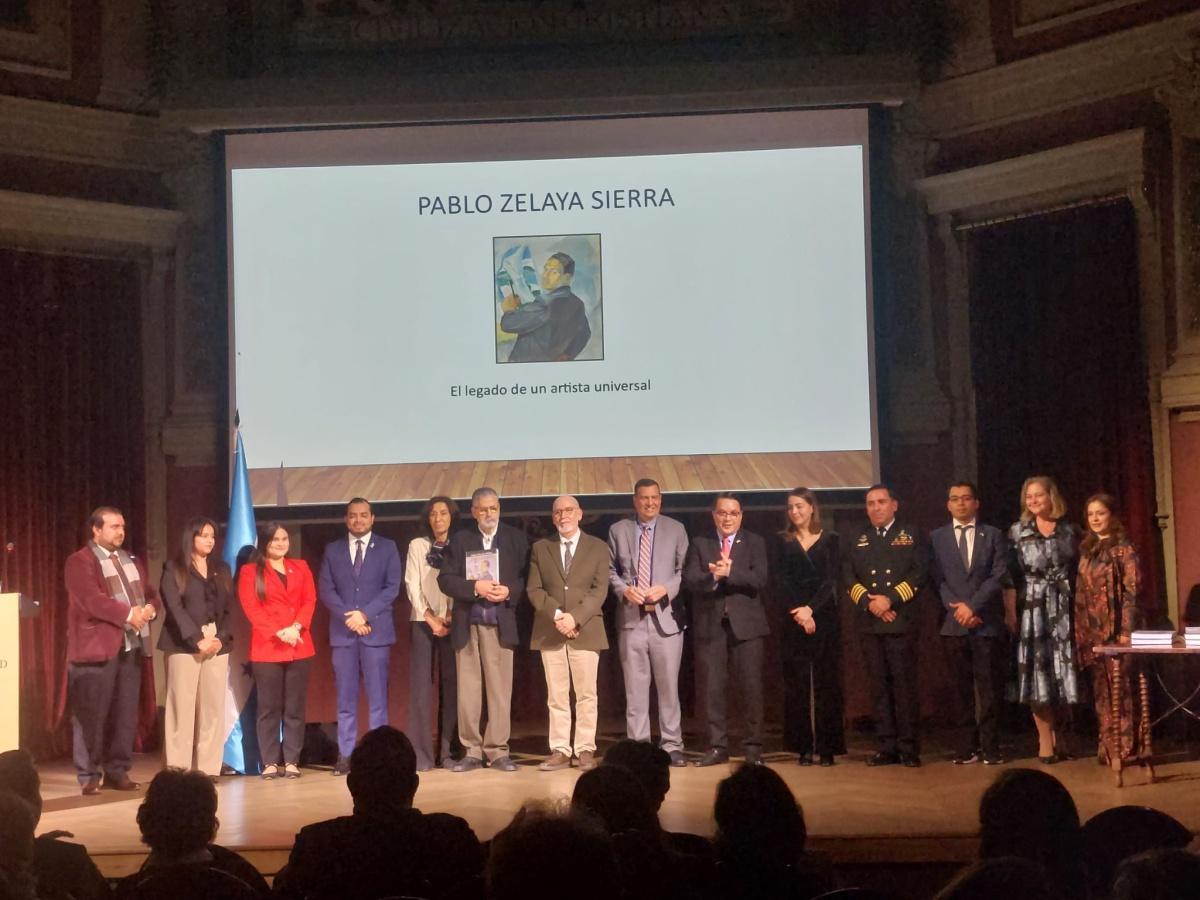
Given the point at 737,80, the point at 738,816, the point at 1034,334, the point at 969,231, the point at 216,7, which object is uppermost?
the point at 216,7

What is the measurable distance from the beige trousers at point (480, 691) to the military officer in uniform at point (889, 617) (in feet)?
5.74

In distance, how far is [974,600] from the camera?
21.2ft

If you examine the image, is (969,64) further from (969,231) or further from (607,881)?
(607,881)

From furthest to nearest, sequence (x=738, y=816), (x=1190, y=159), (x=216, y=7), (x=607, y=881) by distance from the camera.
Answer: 1. (x=216, y=7)
2. (x=1190, y=159)
3. (x=738, y=816)
4. (x=607, y=881)

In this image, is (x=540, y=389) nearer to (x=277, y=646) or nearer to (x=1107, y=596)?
(x=277, y=646)

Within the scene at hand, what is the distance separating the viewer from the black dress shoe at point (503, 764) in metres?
6.61

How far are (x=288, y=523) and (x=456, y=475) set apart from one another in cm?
102

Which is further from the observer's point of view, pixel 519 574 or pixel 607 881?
pixel 519 574

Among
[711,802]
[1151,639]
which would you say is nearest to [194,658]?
[711,802]

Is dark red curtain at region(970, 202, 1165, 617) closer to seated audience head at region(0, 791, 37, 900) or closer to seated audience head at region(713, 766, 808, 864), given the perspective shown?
seated audience head at region(713, 766, 808, 864)

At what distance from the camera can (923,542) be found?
668 cm

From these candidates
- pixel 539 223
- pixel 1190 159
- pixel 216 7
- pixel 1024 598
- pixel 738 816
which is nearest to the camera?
pixel 738 816

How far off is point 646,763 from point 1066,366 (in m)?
5.29

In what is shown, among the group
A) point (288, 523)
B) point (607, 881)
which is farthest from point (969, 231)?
point (607, 881)
